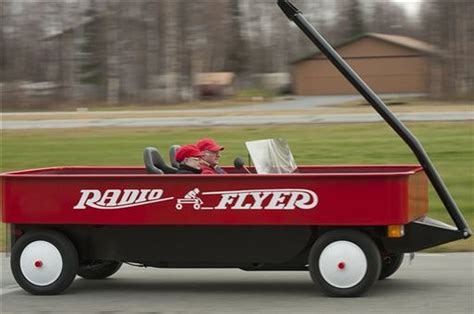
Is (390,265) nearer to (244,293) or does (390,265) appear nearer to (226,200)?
(244,293)

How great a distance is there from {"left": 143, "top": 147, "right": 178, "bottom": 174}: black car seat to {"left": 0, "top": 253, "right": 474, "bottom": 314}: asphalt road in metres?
1.00

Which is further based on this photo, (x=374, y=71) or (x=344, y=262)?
(x=374, y=71)

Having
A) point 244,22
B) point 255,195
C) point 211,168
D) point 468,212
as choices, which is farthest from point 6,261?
point 244,22

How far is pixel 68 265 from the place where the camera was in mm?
8375

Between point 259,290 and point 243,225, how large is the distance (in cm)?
75

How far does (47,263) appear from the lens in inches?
331

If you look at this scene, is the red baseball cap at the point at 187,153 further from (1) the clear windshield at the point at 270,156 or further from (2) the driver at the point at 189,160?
(1) the clear windshield at the point at 270,156

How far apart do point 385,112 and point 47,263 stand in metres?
2.99

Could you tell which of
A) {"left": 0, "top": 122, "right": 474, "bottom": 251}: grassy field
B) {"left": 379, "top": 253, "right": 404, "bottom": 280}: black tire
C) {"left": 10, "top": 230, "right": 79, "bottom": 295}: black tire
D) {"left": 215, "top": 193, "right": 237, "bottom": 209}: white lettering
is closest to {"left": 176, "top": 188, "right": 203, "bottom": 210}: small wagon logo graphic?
{"left": 215, "top": 193, "right": 237, "bottom": 209}: white lettering

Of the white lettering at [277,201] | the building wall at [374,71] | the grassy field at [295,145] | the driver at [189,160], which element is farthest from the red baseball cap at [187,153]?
the building wall at [374,71]

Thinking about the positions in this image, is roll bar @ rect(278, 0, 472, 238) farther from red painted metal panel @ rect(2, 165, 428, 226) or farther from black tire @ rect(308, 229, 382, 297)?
black tire @ rect(308, 229, 382, 297)

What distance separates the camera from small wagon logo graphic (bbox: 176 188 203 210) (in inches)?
317

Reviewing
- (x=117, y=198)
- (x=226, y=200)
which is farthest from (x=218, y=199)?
(x=117, y=198)

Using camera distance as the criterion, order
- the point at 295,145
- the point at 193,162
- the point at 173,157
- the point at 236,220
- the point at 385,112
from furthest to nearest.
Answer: the point at 295,145, the point at 173,157, the point at 193,162, the point at 385,112, the point at 236,220
